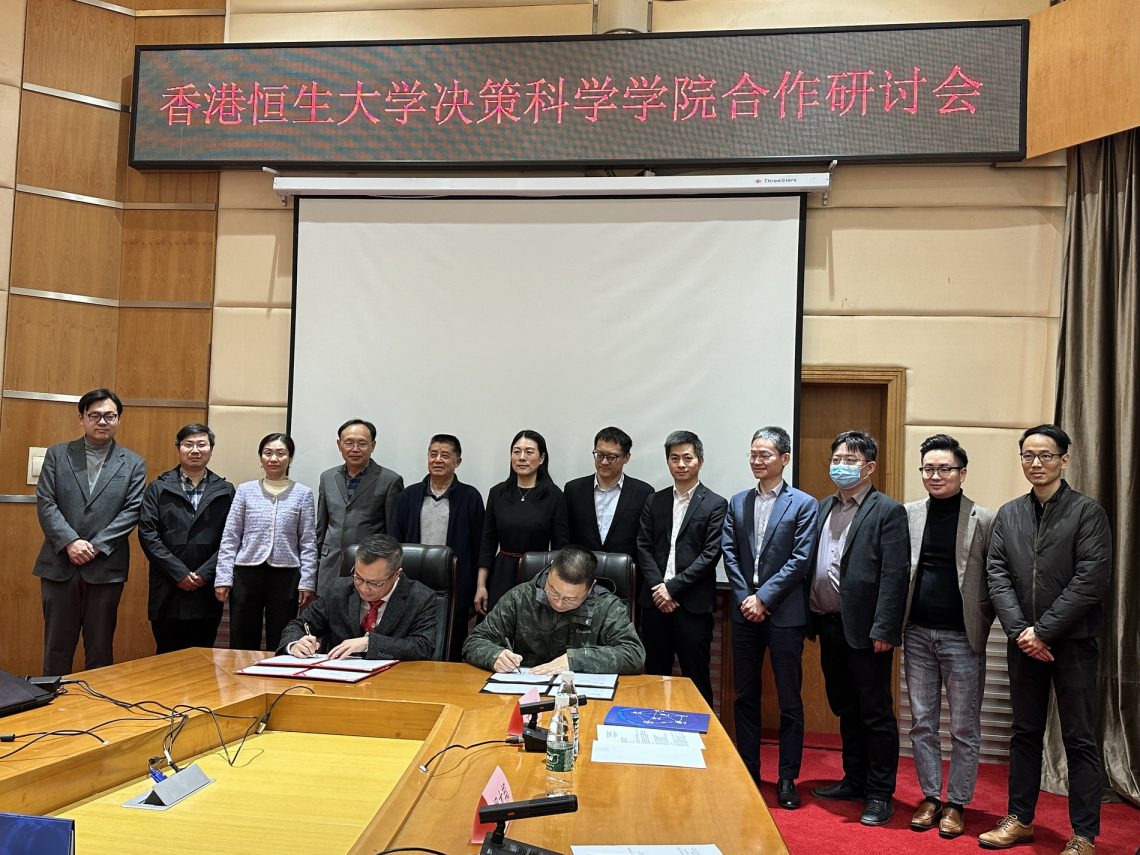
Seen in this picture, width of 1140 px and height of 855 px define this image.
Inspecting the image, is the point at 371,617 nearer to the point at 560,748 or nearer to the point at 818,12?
the point at 560,748

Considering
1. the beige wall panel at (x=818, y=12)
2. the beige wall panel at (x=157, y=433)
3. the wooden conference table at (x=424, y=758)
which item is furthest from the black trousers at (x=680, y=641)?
the beige wall panel at (x=818, y=12)

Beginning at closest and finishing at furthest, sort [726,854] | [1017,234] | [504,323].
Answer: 1. [726,854]
2. [1017,234]
3. [504,323]

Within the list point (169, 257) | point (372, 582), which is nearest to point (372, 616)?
point (372, 582)

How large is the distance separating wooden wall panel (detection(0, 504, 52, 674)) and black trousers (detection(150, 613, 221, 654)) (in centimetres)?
107

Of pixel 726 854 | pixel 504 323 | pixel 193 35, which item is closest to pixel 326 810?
pixel 726 854

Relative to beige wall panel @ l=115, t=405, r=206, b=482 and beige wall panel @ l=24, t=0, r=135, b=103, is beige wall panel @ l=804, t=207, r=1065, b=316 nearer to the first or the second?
beige wall panel @ l=115, t=405, r=206, b=482

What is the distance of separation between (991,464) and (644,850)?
11.7ft

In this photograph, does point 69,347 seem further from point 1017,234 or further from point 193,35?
point 1017,234

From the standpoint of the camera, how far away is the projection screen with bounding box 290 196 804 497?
459 cm

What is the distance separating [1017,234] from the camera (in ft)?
14.7

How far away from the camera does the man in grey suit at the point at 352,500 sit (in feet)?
14.2

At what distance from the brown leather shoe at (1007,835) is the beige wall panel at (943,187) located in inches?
113

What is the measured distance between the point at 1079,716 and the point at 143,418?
4646 millimetres

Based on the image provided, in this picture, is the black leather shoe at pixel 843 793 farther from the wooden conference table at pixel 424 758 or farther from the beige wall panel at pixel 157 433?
the beige wall panel at pixel 157 433
